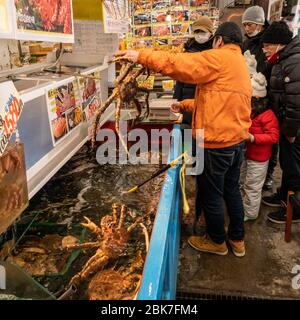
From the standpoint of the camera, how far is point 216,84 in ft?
7.23

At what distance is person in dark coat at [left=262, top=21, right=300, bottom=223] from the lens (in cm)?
278

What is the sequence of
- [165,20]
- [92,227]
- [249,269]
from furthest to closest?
[165,20], [249,269], [92,227]

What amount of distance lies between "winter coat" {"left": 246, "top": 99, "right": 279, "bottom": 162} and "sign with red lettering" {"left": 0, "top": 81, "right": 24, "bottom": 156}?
218 centimetres

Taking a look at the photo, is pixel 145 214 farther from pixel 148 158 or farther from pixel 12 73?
pixel 12 73

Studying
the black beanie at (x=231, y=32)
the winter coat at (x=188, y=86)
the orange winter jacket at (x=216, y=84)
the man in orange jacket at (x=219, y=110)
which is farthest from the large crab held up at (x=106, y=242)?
the winter coat at (x=188, y=86)

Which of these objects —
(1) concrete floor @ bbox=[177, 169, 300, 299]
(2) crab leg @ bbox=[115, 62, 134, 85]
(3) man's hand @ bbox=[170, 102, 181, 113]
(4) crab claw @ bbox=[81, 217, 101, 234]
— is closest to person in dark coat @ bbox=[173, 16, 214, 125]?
(3) man's hand @ bbox=[170, 102, 181, 113]

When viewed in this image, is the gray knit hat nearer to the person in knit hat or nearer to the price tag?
the person in knit hat

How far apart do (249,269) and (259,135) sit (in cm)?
119

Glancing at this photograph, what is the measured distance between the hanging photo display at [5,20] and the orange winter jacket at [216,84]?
76 cm

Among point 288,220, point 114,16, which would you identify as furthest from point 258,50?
point 288,220

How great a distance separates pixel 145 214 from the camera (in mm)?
2248

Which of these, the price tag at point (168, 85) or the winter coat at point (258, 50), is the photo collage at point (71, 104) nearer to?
the winter coat at point (258, 50)

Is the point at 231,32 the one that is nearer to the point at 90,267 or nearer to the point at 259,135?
the point at 259,135

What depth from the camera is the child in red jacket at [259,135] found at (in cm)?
296
